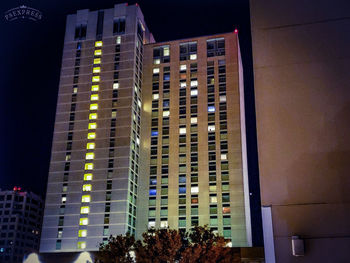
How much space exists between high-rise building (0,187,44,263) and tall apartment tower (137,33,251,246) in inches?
3483

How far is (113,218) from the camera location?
69.2 m

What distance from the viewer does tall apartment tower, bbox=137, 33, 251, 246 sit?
2820 inches

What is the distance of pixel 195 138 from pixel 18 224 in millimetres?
100095

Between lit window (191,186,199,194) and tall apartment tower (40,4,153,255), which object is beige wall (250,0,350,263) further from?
lit window (191,186,199,194)

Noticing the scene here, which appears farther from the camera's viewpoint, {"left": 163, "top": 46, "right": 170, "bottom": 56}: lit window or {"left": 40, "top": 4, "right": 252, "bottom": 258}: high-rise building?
{"left": 163, "top": 46, "right": 170, "bottom": 56}: lit window

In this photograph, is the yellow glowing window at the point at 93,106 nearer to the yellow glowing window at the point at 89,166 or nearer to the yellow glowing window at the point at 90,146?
the yellow glowing window at the point at 90,146

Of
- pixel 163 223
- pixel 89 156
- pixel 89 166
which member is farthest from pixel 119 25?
pixel 163 223

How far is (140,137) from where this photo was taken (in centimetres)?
7894

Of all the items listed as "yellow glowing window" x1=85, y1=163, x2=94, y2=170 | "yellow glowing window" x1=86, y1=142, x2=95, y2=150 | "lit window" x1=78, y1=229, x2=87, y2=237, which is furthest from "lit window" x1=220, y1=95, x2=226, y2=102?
"lit window" x1=78, y1=229, x2=87, y2=237

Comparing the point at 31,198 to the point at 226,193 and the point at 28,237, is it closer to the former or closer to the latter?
the point at 28,237

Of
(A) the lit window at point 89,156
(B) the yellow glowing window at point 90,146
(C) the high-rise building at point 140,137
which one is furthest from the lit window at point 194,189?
(B) the yellow glowing window at point 90,146

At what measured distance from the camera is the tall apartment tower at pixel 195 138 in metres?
71.6

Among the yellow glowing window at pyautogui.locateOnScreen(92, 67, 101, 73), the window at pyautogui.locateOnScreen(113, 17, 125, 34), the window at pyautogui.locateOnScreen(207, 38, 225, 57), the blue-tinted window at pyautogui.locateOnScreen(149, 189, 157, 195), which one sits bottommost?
the blue-tinted window at pyautogui.locateOnScreen(149, 189, 157, 195)

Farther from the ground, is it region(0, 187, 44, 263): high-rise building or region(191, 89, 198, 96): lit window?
region(191, 89, 198, 96): lit window
